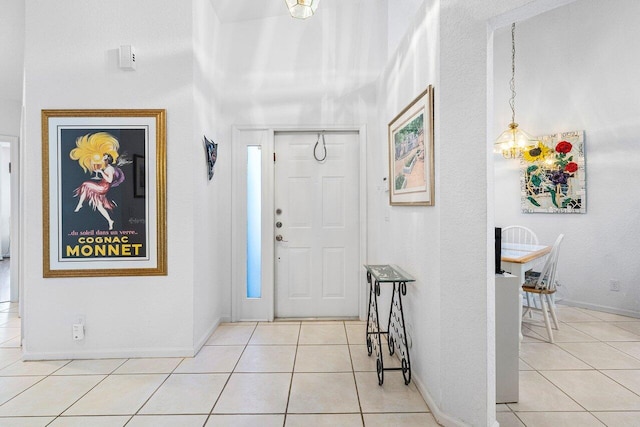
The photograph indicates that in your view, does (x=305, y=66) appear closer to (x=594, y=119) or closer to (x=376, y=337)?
(x=376, y=337)

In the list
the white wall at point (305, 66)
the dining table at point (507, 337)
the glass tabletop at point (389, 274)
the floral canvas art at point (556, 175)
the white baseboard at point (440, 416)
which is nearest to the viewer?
the white baseboard at point (440, 416)

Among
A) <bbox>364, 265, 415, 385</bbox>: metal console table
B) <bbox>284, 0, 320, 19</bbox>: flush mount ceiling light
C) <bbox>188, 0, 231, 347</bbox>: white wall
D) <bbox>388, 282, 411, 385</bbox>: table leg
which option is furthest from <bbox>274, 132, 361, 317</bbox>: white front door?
<bbox>284, 0, 320, 19</bbox>: flush mount ceiling light

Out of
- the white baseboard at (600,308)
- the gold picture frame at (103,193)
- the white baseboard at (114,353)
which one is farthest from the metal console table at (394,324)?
the white baseboard at (600,308)

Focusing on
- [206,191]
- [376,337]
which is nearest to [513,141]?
[376,337]

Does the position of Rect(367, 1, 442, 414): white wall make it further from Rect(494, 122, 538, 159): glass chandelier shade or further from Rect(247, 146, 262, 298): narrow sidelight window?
Rect(494, 122, 538, 159): glass chandelier shade

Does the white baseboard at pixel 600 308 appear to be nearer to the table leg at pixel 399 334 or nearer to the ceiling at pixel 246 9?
the table leg at pixel 399 334

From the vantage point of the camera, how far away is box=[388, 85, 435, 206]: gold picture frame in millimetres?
2094

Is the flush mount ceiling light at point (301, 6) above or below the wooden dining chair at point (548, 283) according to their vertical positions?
above

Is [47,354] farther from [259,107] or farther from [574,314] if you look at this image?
[574,314]

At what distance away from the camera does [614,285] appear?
3.92 m

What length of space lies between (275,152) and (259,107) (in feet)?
1.63

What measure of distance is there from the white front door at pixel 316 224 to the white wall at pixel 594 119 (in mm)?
2635

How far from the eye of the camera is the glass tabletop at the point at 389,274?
2.37 m

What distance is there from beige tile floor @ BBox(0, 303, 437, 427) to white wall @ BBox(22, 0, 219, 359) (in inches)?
8.7
